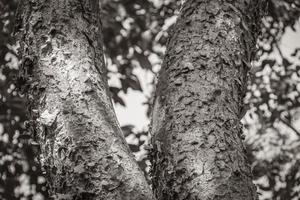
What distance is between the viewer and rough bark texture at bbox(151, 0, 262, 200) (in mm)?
1183

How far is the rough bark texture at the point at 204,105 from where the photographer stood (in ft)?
3.88

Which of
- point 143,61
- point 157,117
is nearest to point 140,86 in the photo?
point 143,61

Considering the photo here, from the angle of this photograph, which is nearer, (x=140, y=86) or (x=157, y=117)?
(x=157, y=117)

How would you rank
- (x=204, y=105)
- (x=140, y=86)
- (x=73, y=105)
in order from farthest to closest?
(x=140, y=86) < (x=204, y=105) < (x=73, y=105)

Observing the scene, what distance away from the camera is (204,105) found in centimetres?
131

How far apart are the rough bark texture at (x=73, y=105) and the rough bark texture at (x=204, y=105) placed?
0.17 meters

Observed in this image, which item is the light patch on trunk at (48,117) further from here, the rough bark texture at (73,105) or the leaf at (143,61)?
the leaf at (143,61)

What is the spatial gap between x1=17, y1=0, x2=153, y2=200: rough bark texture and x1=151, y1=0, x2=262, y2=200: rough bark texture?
17 cm

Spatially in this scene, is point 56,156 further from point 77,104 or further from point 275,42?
point 275,42

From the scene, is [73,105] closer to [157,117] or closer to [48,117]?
[48,117]

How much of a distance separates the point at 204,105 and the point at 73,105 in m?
0.45

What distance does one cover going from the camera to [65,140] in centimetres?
113

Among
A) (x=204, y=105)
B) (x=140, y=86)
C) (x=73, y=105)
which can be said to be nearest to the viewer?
(x=73, y=105)

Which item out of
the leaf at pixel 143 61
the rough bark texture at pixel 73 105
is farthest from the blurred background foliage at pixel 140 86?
the rough bark texture at pixel 73 105
